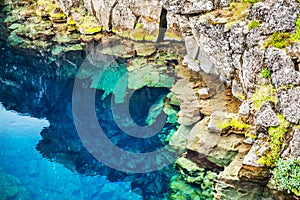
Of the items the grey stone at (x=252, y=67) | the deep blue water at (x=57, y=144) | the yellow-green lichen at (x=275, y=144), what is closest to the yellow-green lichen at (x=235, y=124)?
the grey stone at (x=252, y=67)

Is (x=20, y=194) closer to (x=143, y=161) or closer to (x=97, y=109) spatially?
(x=143, y=161)

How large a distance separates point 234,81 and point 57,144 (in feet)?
32.8

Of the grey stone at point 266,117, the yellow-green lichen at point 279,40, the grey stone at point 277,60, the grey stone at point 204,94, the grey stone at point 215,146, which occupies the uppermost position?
the yellow-green lichen at point 279,40

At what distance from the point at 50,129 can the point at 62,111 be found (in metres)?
1.76

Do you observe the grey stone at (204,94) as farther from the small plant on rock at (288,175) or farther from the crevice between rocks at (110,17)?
the crevice between rocks at (110,17)

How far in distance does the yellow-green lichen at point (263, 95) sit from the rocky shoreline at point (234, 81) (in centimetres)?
1

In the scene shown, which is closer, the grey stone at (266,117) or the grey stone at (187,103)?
the grey stone at (266,117)

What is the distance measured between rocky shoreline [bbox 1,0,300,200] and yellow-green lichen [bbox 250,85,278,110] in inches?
0.6

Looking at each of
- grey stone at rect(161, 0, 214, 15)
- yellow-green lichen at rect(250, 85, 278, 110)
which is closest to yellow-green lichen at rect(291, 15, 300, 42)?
yellow-green lichen at rect(250, 85, 278, 110)

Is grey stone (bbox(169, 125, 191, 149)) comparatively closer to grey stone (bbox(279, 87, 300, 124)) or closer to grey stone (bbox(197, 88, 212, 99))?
grey stone (bbox(197, 88, 212, 99))

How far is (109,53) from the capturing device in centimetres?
2667

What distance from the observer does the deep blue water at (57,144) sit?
51.4 ft

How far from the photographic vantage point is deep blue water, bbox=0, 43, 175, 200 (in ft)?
51.4

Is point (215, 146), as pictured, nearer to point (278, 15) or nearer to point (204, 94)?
point (204, 94)
